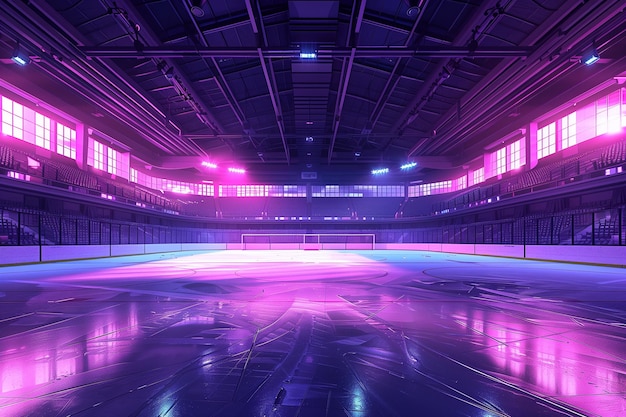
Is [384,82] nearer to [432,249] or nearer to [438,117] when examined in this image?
[438,117]

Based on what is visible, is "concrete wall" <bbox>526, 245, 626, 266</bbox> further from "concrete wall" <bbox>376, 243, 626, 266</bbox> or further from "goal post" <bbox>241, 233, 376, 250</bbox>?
"goal post" <bbox>241, 233, 376, 250</bbox>

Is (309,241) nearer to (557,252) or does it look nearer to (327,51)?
(557,252)

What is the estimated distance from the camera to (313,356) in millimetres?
3105

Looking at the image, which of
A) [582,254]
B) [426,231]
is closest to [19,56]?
[582,254]

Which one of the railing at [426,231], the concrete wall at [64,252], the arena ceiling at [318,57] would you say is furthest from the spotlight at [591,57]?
the concrete wall at [64,252]

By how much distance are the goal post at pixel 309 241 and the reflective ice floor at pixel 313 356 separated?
3087 centimetres

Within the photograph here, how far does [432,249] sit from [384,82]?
24.1m

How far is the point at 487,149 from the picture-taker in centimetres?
2688

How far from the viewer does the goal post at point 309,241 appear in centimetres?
3669

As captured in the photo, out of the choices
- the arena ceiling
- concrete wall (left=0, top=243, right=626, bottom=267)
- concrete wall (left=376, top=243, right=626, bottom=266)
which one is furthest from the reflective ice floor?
concrete wall (left=0, top=243, right=626, bottom=267)

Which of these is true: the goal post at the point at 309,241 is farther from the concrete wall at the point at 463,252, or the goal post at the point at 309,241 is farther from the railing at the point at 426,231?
the concrete wall at the point at 463,252

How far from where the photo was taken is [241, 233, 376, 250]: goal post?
120ft

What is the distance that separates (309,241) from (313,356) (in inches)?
1377

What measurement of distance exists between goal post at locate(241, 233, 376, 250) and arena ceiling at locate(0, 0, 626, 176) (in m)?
18.5
